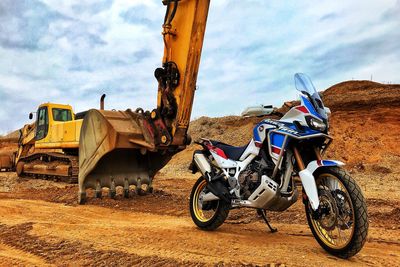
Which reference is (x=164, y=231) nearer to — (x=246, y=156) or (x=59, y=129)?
(x=246, y=156)

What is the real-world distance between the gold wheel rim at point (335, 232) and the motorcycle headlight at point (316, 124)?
0.50 metres

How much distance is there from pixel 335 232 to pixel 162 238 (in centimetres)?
201

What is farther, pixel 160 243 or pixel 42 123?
pixel 42 123

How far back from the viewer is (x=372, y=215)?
6312 mm

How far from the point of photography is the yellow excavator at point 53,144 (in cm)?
1349

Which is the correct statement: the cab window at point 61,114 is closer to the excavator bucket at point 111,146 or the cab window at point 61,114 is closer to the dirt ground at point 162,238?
the excavator bucket at point 111,146

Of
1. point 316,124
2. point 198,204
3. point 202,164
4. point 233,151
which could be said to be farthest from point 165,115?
point 316,124

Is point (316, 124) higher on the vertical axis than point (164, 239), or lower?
higher

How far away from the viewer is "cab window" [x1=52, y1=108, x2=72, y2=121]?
15.4m

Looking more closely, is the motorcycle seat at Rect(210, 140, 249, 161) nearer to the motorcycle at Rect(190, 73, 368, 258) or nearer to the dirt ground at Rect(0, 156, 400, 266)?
the motorcycle at Rect(190, 73, 368, 258)

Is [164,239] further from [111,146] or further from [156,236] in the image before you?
[111,146]

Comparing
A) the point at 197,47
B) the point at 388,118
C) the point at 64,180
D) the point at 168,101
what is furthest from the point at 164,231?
the point at 388,118

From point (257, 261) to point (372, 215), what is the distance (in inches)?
129

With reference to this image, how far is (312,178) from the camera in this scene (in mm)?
4188
